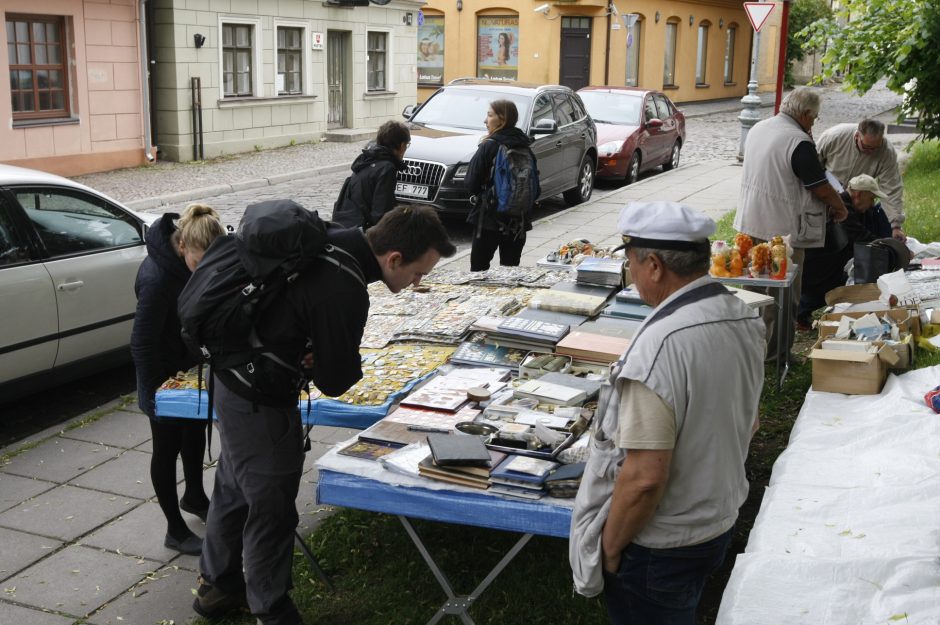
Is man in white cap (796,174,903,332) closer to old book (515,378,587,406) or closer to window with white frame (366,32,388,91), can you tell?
old book (515,378,587,406)

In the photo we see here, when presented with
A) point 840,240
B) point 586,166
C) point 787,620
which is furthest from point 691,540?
point 586,166

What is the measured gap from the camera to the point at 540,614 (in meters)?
4.30

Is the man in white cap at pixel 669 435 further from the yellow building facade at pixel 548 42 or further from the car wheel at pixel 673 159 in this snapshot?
the yellow building facade at pixel 548 42

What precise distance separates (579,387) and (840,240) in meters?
4.04

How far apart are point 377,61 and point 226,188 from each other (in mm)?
10577

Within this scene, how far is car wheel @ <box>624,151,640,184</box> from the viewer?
17.4 m

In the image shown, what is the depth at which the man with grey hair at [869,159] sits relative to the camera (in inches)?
327

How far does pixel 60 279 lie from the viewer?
6.44 m

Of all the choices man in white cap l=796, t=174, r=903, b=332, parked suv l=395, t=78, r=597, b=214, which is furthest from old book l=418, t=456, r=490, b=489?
parked suv l=395, t=78, r=597, b=214

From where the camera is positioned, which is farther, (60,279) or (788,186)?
(788,186)

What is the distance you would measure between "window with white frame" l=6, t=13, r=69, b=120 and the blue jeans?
51.9ft

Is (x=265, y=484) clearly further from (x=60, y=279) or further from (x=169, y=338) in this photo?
(x=60, y=279)

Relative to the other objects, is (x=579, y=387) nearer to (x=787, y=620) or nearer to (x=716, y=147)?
(x=787, y=620)

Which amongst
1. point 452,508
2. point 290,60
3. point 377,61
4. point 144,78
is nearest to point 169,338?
point 452,508
